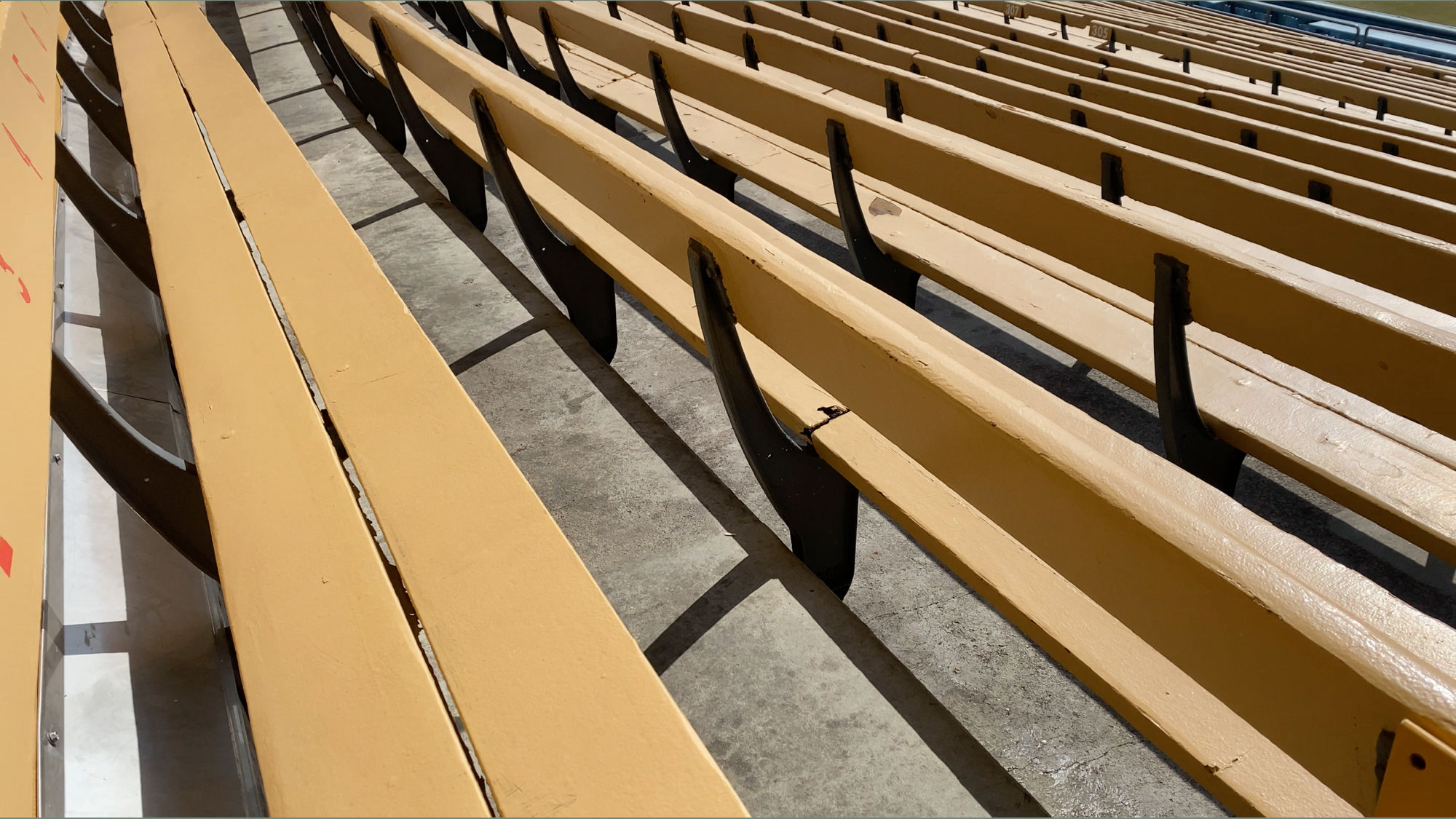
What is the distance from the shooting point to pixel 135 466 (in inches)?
65.8

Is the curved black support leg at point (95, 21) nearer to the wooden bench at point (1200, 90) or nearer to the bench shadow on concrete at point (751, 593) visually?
the bench shadow on concrete at point (751, 593)

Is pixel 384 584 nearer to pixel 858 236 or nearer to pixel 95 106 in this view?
pixel 858 236

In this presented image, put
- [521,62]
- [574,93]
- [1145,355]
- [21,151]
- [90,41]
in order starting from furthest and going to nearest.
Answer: [90,41], [521,62], [574,93], [21,151], [1145,355]

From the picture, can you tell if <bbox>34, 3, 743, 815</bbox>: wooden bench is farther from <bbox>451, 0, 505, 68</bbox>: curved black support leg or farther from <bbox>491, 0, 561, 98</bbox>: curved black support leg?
<bbox>451, 0, 505, 68</bbox>: curved black support leg

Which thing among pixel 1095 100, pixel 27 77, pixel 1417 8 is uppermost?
pixel 27 77

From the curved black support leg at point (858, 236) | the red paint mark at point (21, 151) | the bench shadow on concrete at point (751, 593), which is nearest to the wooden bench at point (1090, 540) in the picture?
the bench shadow on concrete at point (751, 593)

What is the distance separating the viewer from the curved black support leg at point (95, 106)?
3904 millimetres

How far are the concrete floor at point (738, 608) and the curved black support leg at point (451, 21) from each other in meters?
4.05

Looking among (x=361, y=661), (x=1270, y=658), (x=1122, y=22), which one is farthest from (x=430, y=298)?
(x=1122, y=22)

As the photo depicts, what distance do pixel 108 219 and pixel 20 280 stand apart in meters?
1.10

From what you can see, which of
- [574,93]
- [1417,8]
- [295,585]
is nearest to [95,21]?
[574,93]

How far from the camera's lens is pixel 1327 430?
6.28 feet

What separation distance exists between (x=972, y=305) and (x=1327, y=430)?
1371 millimetres

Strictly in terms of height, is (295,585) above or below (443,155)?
below
